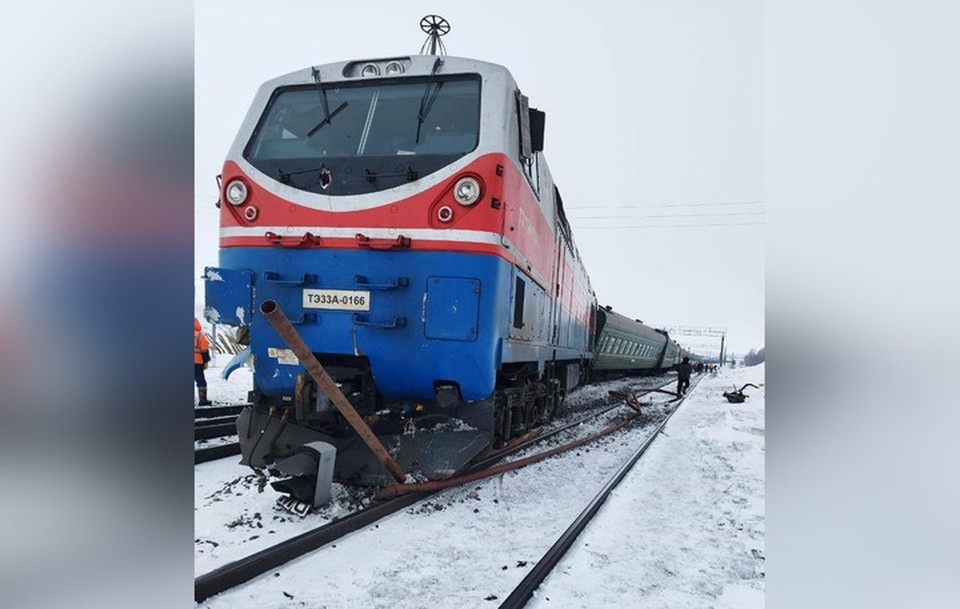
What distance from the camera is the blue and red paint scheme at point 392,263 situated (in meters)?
3.70

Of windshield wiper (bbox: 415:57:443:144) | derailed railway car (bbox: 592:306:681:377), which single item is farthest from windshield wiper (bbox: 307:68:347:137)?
derailed railway car (bbox: 592:306:681:377)

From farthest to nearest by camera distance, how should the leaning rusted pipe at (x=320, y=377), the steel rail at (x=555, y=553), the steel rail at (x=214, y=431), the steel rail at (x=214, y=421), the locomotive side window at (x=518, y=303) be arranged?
the steel rail at (x=214, y=421) < the steel rail at (x=214, y=431) < the locomotive side window at (x=518, y=303) < the leaning rusted pipe at (x=320, y=377) < the steel rail at (x=555, y=553)

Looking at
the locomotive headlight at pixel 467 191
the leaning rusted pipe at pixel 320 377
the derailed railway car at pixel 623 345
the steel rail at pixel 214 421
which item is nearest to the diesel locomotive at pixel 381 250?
the locomotive headlight at pixel 467 191

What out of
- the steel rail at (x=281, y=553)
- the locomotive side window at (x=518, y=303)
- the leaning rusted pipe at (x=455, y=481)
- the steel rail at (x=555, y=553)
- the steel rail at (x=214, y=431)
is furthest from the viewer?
the steel rail at (x=214, y=431)

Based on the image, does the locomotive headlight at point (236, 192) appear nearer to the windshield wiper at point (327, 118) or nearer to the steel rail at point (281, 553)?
the windshield wiper at point (327, 118)

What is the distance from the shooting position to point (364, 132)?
13.5 feet

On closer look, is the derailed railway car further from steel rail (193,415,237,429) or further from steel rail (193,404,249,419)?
steel rail (193,415,237,429)

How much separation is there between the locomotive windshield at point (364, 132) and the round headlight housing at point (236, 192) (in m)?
0.19

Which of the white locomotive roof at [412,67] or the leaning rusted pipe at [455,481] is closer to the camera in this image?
the leaning rusted pipe at [455,481]

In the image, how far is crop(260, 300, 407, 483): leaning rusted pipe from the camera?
9.06 ft

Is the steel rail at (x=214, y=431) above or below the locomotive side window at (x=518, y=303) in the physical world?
below
